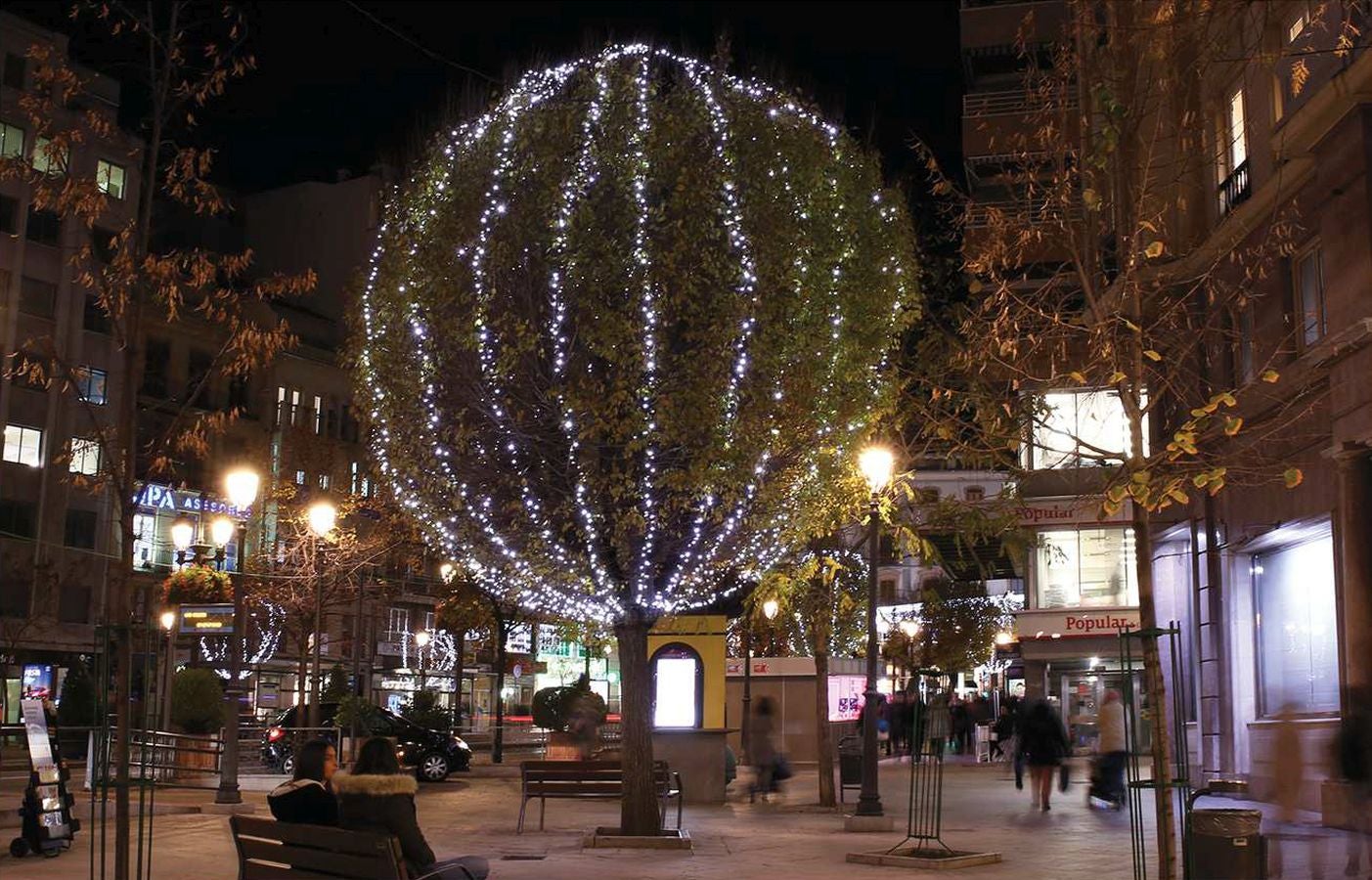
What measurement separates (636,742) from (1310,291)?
11.4 metres

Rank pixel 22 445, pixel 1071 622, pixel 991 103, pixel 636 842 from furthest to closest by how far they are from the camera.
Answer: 1. pixel 22 445
2. pixel 991 103
3. pixel 1071 622
4. pixel 636 842

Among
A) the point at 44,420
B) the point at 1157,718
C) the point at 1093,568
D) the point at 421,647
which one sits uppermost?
the point at 44,420

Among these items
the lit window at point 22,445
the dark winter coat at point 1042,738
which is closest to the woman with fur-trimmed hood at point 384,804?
the dark winter coat at point 1042,738

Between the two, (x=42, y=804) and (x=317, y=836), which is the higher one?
(x=317, y=836)

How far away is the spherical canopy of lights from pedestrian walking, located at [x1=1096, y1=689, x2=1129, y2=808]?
6274 mm

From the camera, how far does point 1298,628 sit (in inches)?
874

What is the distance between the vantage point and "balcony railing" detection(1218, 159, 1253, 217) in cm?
2319

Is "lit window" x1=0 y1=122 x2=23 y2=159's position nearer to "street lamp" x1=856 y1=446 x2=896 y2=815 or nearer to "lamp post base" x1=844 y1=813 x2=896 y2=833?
"street lamp" x1=856 y1=446 x2=896 y2=815

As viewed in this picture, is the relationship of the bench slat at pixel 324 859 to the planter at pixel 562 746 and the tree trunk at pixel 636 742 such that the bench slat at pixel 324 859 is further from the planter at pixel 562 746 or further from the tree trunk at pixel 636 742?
the planter at pixel 562 746

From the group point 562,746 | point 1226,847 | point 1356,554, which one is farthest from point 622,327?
point 562,746

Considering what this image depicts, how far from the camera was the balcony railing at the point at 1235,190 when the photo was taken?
2319 centimetres

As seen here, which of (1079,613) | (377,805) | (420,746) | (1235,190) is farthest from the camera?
(1079,613)

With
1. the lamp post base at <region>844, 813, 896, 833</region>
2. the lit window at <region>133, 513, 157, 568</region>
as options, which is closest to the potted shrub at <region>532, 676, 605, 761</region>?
the lamp post base at <region>844, 813, 896, 833</region>

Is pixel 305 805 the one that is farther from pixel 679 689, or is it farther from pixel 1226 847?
pixel 679 689
